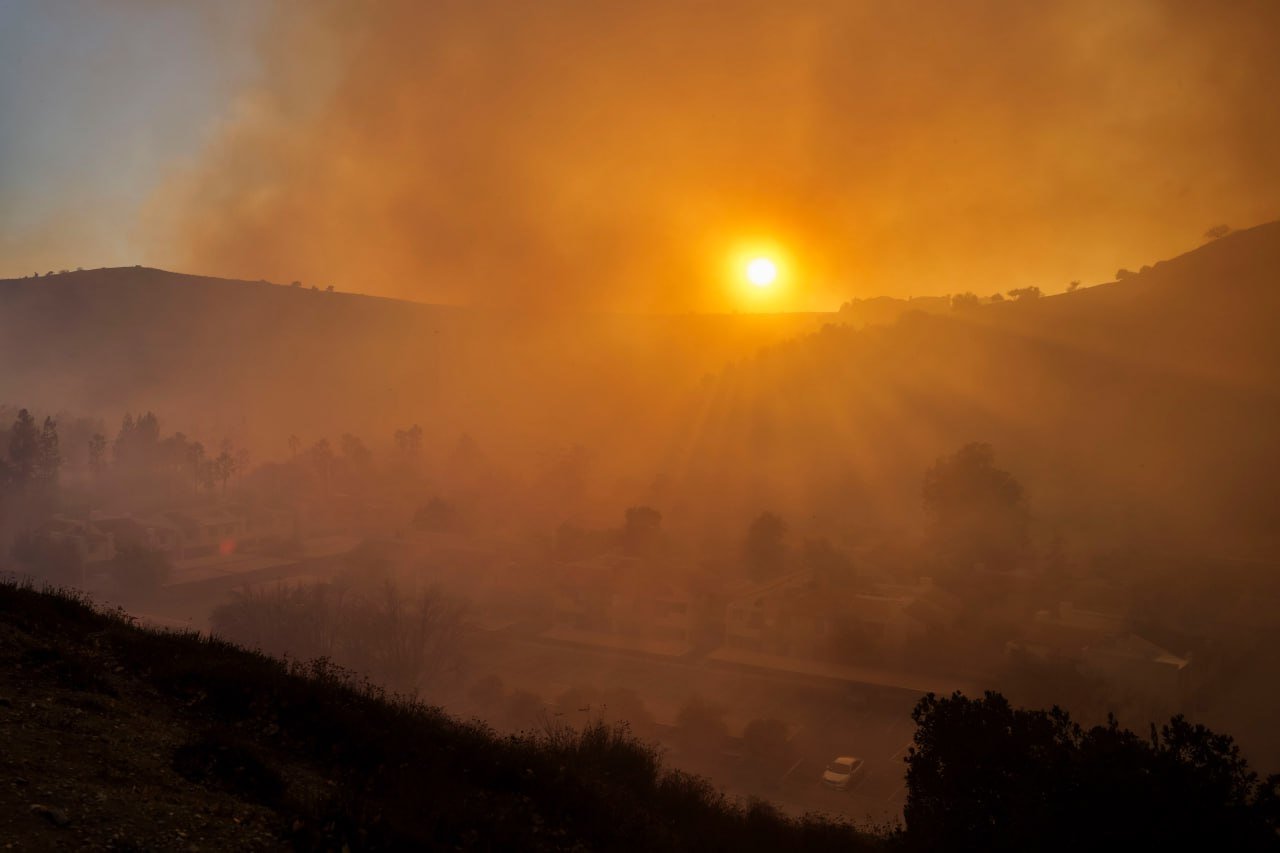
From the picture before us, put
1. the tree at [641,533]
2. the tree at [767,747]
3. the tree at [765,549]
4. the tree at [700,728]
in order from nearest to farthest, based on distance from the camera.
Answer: the tree at [767,747], the tree at [700,728], the tree at [765,549], the tree at [641,533]

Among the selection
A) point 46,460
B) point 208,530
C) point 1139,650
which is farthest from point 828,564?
point 46,460

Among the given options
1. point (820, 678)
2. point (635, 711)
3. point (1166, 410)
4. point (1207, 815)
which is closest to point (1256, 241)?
point (1166, 410)

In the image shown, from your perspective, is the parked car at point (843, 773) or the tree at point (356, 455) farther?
the tree at point (356, 455)

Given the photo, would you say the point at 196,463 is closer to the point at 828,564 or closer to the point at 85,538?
the point at 85,538

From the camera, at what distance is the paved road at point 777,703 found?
75.4ft

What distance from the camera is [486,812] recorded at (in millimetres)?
8406

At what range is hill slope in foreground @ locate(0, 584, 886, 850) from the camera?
6086 millimetres

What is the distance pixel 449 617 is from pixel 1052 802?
103 feet

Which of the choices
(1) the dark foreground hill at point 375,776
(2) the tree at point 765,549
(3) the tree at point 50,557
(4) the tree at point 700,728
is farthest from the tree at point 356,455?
(1) the dark foreground hill at point 375,776

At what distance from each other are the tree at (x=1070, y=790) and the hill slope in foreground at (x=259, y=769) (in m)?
2.87

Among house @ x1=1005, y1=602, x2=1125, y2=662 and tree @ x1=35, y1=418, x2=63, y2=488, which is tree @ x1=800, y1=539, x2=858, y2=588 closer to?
house @ x1=1005, y1=602, x2=1125, y2=662

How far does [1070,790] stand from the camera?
8789 mm

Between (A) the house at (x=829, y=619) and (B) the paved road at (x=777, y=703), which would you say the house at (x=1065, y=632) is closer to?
(A) the house at (x=829, y=619)

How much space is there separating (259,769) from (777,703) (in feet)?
84.0
